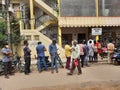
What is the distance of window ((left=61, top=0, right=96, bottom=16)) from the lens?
33497 millimetres

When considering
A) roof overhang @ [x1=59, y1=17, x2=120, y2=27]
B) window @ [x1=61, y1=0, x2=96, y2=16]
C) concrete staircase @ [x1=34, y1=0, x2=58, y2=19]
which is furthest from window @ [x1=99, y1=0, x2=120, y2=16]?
concrete staircase @ [x1=34, y1=0, x2=58, y2=19]

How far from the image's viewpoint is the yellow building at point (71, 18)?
1307 inches

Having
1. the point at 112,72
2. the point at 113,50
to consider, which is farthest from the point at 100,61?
the point at 112,72

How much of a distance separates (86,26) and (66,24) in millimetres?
1781

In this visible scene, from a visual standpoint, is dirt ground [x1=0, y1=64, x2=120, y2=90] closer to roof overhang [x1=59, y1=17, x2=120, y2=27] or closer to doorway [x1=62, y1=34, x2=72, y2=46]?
roof overhang [x1=59, y1=17, x2=120, y2=27]

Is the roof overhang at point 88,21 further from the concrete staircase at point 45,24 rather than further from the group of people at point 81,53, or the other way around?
the group of people at point 81,53

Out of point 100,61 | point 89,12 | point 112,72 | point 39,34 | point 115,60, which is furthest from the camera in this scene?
point 89,12

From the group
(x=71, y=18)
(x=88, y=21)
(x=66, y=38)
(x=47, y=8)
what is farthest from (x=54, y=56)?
(x=66, y=38)

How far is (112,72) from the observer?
20.6 metres

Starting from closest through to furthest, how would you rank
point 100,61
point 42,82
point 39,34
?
point 42,82, point 100,61, point 39,34

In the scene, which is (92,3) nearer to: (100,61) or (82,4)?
(82,4)

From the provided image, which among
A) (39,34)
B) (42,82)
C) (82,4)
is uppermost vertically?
(82,4)

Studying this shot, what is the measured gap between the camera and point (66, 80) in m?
18.2

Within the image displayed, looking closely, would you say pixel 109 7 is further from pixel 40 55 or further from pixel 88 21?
pixel 40 55
